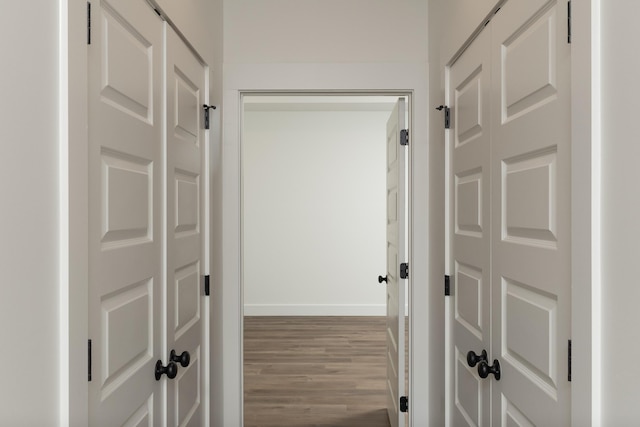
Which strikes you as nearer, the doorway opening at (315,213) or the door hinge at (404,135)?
the door hinge at (404,135)

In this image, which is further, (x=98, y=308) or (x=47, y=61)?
(x=98, y=308)

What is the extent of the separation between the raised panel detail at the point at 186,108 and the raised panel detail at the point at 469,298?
1203 millimetres

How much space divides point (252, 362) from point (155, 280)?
10.2ft

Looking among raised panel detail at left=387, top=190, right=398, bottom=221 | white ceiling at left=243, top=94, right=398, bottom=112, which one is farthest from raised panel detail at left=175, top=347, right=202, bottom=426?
white ceiling at left=243, top=94, right=398, bottom=112

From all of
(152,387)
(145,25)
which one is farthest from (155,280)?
(145,25)

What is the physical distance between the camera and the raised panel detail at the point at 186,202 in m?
1.94

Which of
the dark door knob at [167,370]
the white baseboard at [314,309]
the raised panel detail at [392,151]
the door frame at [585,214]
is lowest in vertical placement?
the white baseboard at [314,309]

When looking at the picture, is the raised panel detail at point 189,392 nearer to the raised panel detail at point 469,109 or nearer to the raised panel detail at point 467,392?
the raised panel detail at point 467,392

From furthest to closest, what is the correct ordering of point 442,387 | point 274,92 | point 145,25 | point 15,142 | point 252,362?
point 252,362 < point 274,92 < point 442,387 < point 145,25 < point 15,142

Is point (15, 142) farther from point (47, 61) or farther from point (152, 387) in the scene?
point (152, 387)

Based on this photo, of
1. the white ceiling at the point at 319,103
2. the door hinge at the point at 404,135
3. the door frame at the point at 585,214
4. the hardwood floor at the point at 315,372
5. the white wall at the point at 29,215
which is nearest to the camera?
the white wall at the point at 29,215

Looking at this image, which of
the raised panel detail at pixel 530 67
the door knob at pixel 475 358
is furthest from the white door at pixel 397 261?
the raised panel detail at pixel 530 67

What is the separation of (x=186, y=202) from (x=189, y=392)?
0.76m

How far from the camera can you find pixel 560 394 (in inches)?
49.0
